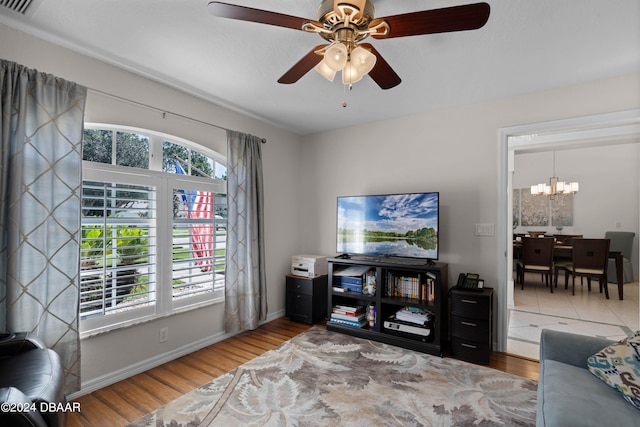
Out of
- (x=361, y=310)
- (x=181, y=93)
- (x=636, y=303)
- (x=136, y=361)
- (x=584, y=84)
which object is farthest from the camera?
(x=636, y=303)

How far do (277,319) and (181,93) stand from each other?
2814 millimetres

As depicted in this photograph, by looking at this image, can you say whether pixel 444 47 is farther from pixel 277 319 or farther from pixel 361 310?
pixel 277 319

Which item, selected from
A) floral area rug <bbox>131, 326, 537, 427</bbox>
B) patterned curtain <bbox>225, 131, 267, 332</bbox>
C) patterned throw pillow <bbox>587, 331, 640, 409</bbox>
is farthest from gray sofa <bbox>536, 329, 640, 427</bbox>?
patterned curtain <bbox>225, 131, 267, 332</bbox>

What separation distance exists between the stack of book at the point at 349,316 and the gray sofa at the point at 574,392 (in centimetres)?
176

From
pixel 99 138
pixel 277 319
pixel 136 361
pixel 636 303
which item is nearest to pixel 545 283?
pixel 636 303

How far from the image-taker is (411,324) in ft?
9.75

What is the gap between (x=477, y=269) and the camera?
3.07m

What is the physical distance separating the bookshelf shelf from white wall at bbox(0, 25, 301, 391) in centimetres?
101

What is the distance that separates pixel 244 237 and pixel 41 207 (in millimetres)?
1691

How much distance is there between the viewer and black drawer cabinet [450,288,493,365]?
2.62 metres

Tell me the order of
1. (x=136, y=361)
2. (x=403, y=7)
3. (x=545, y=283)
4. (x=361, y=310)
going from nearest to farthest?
(x=403, y=7)
(x=136, y=361)
(x=361, y=310)
(x=545, y=283)

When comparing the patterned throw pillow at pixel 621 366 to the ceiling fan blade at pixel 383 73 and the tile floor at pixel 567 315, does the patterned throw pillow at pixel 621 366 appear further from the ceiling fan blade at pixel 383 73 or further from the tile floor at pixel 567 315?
the ceiling fan blade at pixel 383 73

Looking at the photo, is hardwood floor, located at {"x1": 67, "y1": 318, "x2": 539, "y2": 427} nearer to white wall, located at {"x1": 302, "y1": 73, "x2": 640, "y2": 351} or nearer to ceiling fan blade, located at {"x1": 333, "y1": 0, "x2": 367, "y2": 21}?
white wall, located at {"x1": 302, "y1": 73, "x2": 640, "y2": 351}

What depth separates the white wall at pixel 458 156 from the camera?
269cm
